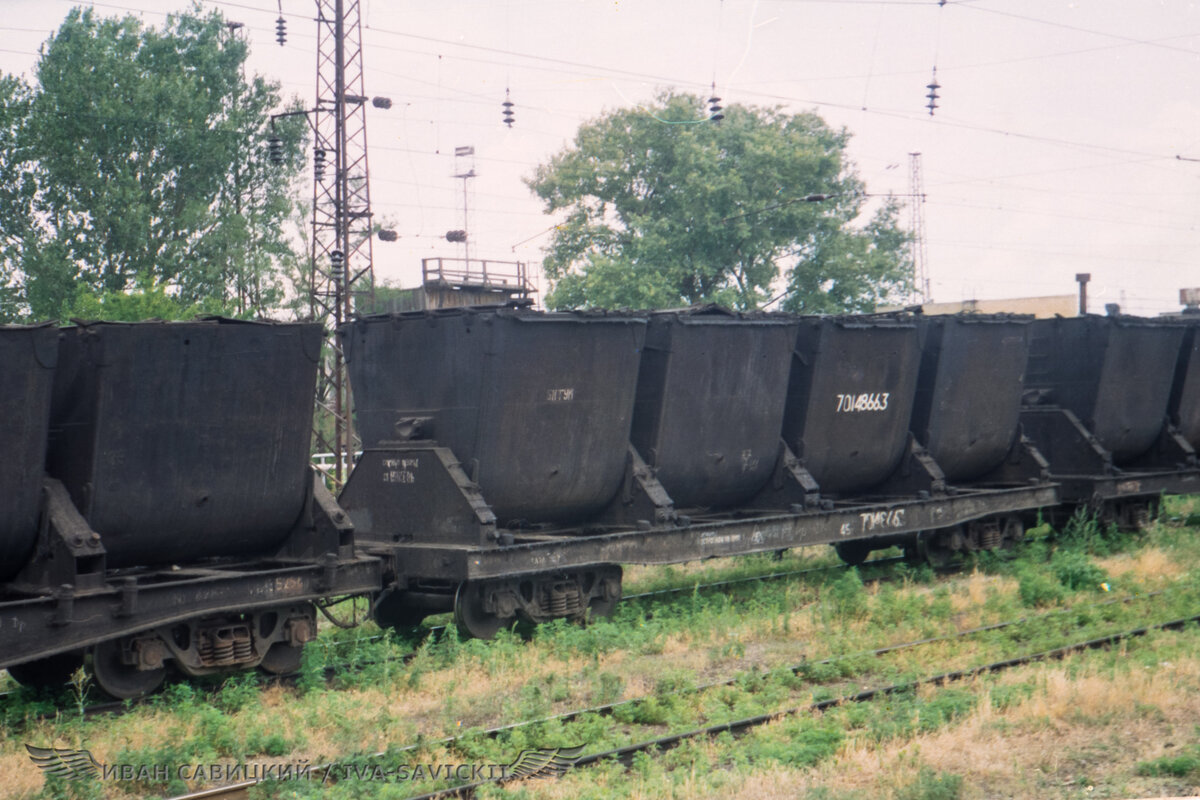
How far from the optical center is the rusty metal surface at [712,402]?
12.9 meters

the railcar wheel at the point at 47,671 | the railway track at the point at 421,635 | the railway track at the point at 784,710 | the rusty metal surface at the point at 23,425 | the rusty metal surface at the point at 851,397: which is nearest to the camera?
the railway track at the point at 784,710

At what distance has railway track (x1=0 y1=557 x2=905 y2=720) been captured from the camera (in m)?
8.91

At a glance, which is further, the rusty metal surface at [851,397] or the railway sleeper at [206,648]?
the rusty metal surface at [851,397]

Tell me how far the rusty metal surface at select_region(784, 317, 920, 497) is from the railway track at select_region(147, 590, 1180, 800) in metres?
3.59

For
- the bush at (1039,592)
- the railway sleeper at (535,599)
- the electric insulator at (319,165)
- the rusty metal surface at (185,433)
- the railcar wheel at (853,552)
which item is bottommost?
the railcar wheel at (853,552)

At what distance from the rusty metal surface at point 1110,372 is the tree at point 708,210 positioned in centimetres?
2155

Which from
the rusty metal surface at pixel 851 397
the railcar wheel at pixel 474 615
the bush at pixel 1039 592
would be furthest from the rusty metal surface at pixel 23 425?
the bush at pixel 1039 592

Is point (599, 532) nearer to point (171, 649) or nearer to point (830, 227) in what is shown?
point (171, 649)

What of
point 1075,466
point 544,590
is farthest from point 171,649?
point 1075,466

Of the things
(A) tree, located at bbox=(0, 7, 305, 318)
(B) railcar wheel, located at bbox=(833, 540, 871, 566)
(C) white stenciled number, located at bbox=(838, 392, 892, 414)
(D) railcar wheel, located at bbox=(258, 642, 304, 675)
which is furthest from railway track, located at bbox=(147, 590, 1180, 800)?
(A) tree, located at bbox=(0, 7, 305, 318)

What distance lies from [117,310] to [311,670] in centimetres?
2310

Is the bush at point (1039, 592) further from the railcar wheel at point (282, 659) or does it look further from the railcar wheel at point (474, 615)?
the railcar wheel at point (282, 659)

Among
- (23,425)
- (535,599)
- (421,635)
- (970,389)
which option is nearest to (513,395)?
(535,599)

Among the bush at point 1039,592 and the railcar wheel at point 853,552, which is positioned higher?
the bush at point 1039,592
